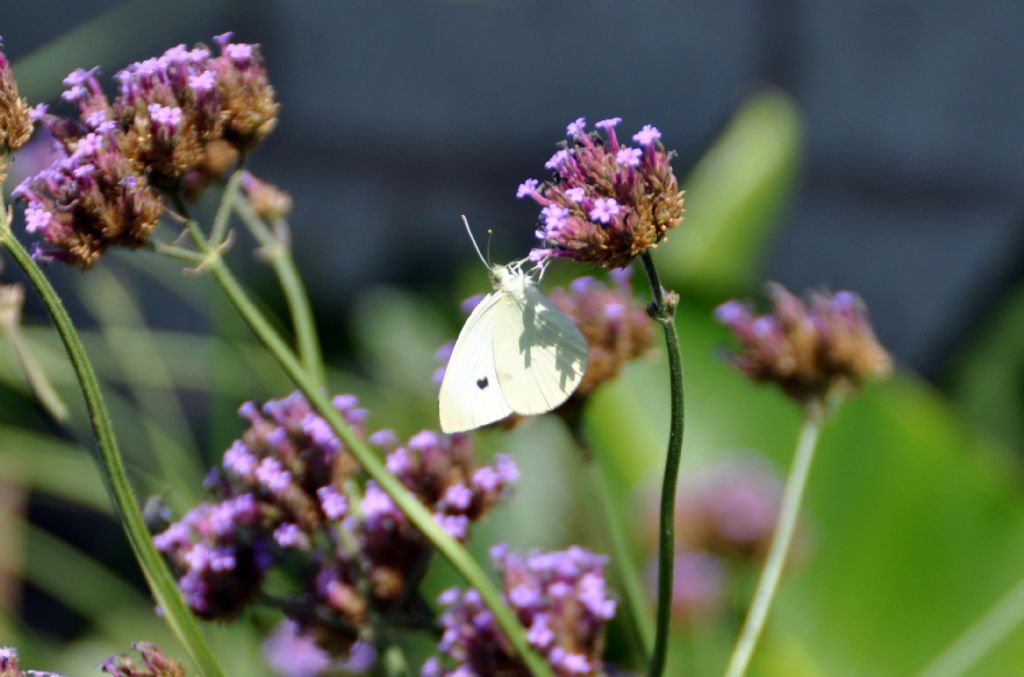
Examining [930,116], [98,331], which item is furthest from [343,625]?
[930,116]

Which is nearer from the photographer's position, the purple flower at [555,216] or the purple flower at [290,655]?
the purple flower at [555,216]

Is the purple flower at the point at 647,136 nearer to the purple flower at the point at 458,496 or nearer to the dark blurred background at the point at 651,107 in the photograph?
the purple flower at the point at 458,496

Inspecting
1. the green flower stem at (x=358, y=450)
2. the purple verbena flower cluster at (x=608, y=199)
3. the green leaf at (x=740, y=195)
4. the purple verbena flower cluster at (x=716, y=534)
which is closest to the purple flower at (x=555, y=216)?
the purple verbena flower cluster at (x=608, y=199)

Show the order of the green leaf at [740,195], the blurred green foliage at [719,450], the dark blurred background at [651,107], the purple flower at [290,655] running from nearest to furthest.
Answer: the purple flower at [290,655] < the blurred green foliage at [719,450] < the green leaf at [740,195] < the dark blurred background at [651,107]

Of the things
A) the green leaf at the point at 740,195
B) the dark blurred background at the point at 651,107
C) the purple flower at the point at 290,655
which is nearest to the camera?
the purple flower at the point at 290,655

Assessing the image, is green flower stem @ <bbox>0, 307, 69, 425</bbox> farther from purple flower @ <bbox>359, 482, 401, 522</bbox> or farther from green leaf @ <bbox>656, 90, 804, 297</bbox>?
green leaf @ <bbox>656, 90, 804, 297</bbox>

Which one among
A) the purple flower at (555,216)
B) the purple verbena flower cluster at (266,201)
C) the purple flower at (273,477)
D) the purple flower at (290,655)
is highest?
the purple flower at (555,216)

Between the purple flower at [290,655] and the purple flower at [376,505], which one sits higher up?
the purple flower at [376,505]
